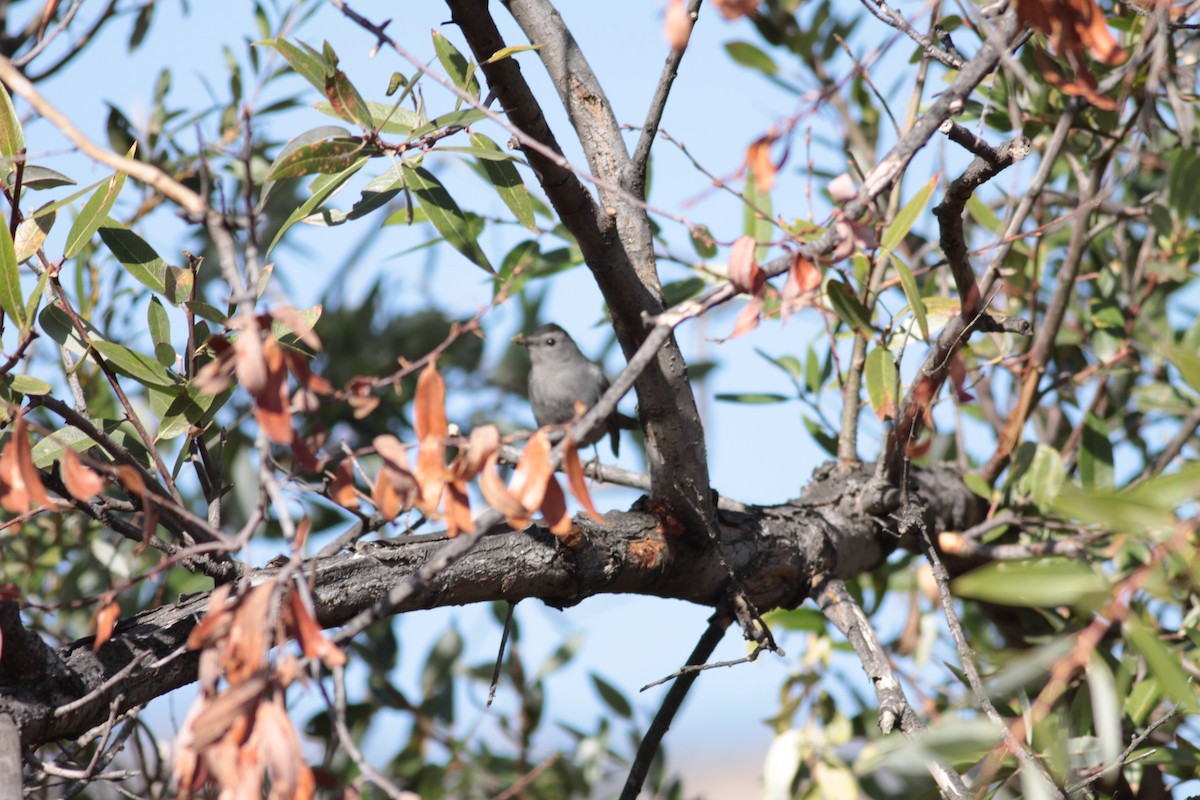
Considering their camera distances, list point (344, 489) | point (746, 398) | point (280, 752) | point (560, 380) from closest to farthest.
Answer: point (280, 752), point (344, 489), point (746, 398), point (560, 380)

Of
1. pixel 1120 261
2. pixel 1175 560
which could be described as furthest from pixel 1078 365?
Answer: pixel 1175 560

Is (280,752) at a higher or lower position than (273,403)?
lower

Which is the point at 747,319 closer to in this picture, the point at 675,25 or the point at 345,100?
the point at 675,25

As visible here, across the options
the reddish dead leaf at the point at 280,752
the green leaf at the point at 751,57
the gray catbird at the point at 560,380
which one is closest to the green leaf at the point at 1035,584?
the reddish dead leaf at the point at 280,752

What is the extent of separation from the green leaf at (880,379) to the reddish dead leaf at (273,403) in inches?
62.0

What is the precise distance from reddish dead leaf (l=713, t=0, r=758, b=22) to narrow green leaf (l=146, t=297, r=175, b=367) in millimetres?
1214

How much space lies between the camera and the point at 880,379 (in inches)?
93.4

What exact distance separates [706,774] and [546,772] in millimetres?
13464

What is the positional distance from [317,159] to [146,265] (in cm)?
51

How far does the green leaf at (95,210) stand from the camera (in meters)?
1.81

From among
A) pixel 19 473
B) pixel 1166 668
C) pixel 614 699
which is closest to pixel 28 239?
pixel 19 473

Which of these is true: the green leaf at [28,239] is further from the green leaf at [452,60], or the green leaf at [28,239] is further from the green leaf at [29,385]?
the green leaf at [452,60]

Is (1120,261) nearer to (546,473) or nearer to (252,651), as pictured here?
(546,473)

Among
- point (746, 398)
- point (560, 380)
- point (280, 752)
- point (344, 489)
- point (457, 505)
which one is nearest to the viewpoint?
point (280, 752)
